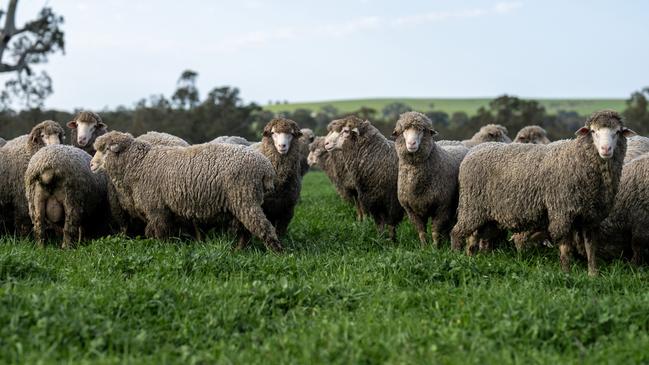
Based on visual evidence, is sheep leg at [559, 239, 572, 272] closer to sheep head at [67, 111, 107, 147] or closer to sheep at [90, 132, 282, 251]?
sheep at [90, 132, 282, 251]

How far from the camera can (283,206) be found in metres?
9.00

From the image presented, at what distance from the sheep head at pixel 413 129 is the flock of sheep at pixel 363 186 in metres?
0.02

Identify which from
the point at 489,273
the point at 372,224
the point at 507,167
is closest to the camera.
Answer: the point at 489,273

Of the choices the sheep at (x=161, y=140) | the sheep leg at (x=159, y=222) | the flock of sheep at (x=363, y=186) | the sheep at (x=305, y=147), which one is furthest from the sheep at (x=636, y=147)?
the sheep at (x=305, y=147)

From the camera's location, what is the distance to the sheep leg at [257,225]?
25.2 feet

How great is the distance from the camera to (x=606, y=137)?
22.0 feet

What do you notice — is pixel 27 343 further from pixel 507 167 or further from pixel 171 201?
pixel 507 167

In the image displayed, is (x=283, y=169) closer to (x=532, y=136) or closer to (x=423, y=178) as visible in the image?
(x=423, y=178)

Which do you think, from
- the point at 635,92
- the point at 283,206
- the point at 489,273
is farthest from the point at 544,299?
the point at 635,92

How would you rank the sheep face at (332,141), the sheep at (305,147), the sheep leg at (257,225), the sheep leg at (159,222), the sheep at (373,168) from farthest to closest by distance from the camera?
the sheep at (305,147) < the sheep face at (332,141) < the sheep at (373,168) < the sheep leg at (159,222) < the sheep leg at (257,225)

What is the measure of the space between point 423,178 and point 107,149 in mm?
3705

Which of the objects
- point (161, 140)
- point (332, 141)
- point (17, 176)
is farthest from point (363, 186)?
point (17, 176)

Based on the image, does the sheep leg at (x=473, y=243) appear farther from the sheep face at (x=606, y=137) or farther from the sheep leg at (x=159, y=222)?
the sheep leg at (x=159, y=222)

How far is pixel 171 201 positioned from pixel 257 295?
295 cm
